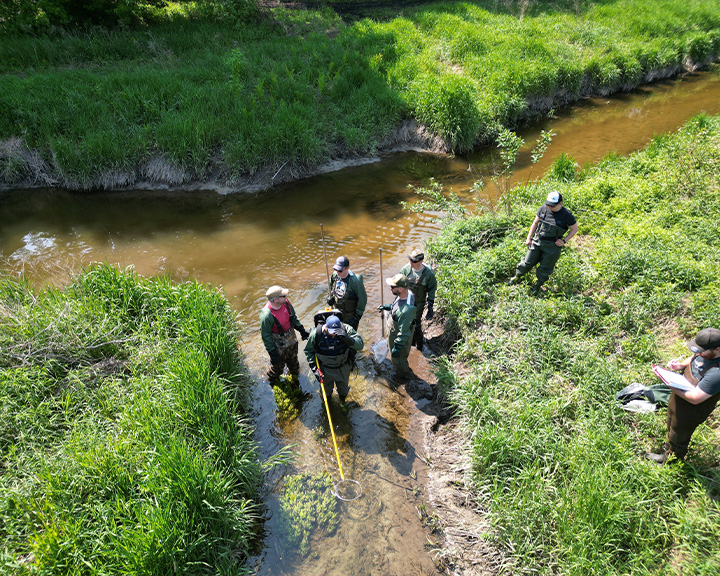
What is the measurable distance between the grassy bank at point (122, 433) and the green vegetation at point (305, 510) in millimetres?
409

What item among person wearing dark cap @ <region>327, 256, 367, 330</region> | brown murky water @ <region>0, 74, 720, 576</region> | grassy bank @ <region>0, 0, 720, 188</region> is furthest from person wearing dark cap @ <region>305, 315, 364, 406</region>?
grassy bank @ <region>0, 0, 720, 188</region>

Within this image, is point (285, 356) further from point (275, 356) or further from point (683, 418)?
point (683, 418)

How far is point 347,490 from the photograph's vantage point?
5176 mm

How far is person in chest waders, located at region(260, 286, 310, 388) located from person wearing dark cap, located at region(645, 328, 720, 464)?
14.9 feet

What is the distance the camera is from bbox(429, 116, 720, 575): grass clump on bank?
13.1 ft

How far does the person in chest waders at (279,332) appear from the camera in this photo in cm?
591

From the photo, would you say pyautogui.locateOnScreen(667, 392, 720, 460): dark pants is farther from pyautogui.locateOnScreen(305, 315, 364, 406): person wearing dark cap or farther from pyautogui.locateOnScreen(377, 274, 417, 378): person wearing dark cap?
pyautogui.locateOnScreen(305, 315, 364, 406): person wearing dark cap

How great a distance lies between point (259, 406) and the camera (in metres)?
6.41

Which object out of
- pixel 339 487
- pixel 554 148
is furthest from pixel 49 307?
pixel 554 148

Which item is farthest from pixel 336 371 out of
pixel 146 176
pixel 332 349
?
pixel 146 176

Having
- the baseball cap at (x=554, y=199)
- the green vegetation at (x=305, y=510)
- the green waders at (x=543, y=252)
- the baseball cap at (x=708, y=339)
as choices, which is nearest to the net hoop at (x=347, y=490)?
the green vegetation at (x=305, y=510)

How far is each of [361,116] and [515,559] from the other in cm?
1281

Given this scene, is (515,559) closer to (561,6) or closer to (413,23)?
(413,23)

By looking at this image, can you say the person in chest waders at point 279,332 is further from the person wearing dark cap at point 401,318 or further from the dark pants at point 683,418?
the dark pants at point 683,418
